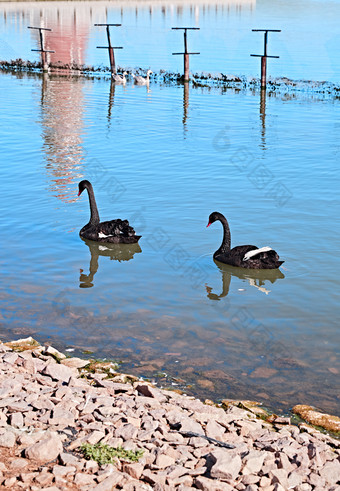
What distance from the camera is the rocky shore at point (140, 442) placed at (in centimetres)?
664

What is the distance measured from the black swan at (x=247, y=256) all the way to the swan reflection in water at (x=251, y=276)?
5.0 inches

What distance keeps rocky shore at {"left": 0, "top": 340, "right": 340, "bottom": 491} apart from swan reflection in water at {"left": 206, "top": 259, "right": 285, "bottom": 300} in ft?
16.4

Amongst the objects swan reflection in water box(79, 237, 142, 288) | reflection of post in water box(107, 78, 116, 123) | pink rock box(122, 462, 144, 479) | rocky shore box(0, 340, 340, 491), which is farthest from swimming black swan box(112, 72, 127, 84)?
pink rock box(122, 462, 144, 479)

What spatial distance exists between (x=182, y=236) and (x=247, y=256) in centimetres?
262

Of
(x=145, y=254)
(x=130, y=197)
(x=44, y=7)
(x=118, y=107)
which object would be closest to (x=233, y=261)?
(x=145, y=254)

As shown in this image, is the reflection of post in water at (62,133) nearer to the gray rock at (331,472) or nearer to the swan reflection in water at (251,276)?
the swan reflection in water at (251,276)

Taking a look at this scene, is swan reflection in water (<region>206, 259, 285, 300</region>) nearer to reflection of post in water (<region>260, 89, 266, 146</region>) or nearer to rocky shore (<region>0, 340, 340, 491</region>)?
rocky shore (<region>0, 340, 340, 491</region>)

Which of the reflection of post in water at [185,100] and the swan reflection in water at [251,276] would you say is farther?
the reflection of post in water at [185,100]

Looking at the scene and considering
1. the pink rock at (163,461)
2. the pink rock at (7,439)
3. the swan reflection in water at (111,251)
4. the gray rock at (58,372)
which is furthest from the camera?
the swan reflection in water at (111,251)

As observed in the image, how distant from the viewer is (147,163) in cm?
2423

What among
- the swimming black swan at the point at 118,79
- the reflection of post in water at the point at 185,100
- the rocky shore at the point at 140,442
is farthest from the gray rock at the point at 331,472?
the swimming black swan at the point at 118,79

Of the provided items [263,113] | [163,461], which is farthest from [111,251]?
[263,113]

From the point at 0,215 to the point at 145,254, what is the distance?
16.1ft

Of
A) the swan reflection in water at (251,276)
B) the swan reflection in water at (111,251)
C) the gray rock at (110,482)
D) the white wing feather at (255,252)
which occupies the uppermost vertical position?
the white wing feather at (255,252)
